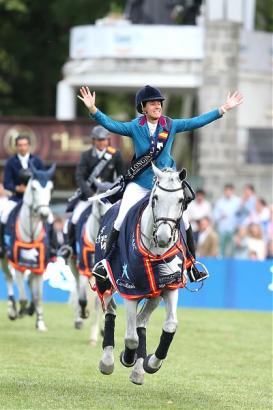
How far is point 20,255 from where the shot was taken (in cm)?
1770

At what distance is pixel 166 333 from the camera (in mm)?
11250

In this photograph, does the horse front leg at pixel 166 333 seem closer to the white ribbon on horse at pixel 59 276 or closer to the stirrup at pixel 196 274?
the stirrup at pixel 196 274

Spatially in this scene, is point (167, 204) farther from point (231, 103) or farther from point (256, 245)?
point (256, 245)

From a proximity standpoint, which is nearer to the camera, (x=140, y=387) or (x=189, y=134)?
(x=140, y=387)

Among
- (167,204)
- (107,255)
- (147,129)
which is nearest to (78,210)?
(107,255)

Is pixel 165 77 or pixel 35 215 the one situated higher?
pixel 165 77

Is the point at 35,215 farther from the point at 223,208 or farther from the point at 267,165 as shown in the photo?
the point at 267,165

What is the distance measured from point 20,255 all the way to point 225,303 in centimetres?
711

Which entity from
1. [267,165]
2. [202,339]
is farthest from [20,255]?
[267,165]

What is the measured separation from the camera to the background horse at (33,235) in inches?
671

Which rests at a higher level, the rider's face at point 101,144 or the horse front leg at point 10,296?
the rider's face at point 101,144

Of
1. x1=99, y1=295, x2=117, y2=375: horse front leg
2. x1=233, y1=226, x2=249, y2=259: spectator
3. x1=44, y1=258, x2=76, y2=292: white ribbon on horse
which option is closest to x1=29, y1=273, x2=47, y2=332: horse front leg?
x1=44, y1=258, x2=76, y2=292: white ribbon on horse

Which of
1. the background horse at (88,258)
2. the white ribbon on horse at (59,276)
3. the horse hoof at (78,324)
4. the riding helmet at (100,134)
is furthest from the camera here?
the white ribbon on horse at (59,276)

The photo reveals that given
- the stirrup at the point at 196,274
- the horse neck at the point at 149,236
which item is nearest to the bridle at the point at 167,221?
the horse neck at the point at 149,236
